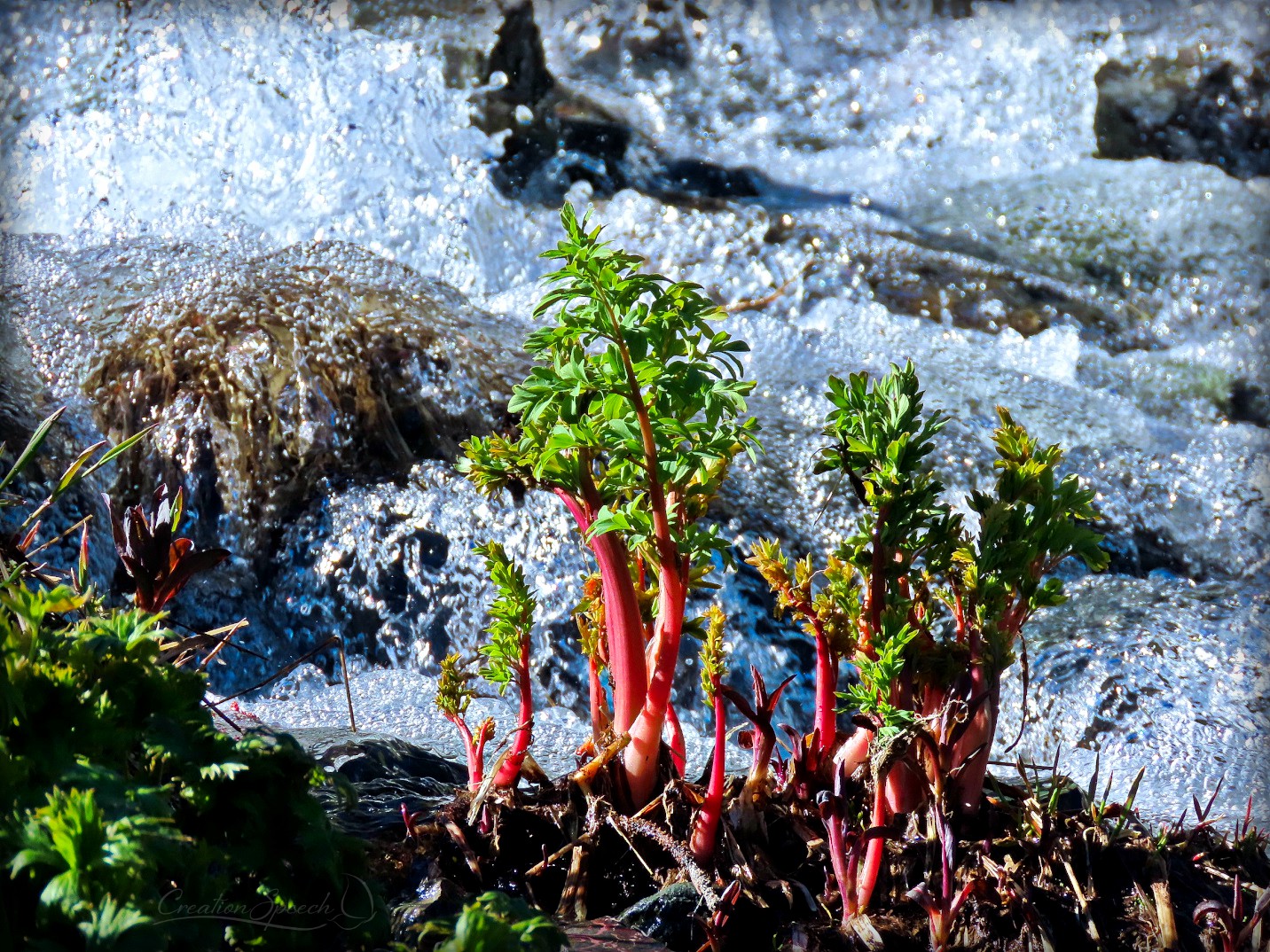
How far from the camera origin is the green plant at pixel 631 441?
4.41 feet

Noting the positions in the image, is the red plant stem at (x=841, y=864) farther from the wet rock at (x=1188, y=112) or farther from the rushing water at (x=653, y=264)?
the wet rock at (x=1188, y=112)

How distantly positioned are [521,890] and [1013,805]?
0.76m

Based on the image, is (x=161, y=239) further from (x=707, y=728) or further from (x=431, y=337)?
(x=707, y=728)

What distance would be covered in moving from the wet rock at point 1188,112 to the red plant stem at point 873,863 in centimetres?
559

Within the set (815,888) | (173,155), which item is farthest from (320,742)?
(173,155)

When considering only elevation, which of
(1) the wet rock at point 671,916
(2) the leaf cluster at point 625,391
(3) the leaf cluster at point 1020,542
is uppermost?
(2) the leaf cluster at point 625,391

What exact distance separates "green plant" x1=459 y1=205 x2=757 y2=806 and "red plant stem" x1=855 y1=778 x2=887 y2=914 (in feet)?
1.07

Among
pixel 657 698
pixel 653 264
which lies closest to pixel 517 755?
pixel 657 698

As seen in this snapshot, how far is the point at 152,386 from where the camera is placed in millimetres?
3398

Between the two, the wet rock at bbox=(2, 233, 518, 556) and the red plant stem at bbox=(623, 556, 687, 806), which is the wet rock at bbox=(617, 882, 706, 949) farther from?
the wet rock at bbox=(2, 233, 518, 556)

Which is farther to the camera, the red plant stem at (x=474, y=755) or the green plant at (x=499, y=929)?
the red plant stem at (x=474, y=755)

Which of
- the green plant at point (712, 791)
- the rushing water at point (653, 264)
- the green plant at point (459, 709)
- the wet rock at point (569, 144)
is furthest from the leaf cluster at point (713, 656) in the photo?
the wet rock at point (569, 144)

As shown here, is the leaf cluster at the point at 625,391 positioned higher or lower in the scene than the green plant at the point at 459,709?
higher

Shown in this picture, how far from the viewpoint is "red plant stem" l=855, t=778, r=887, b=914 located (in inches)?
54.8
